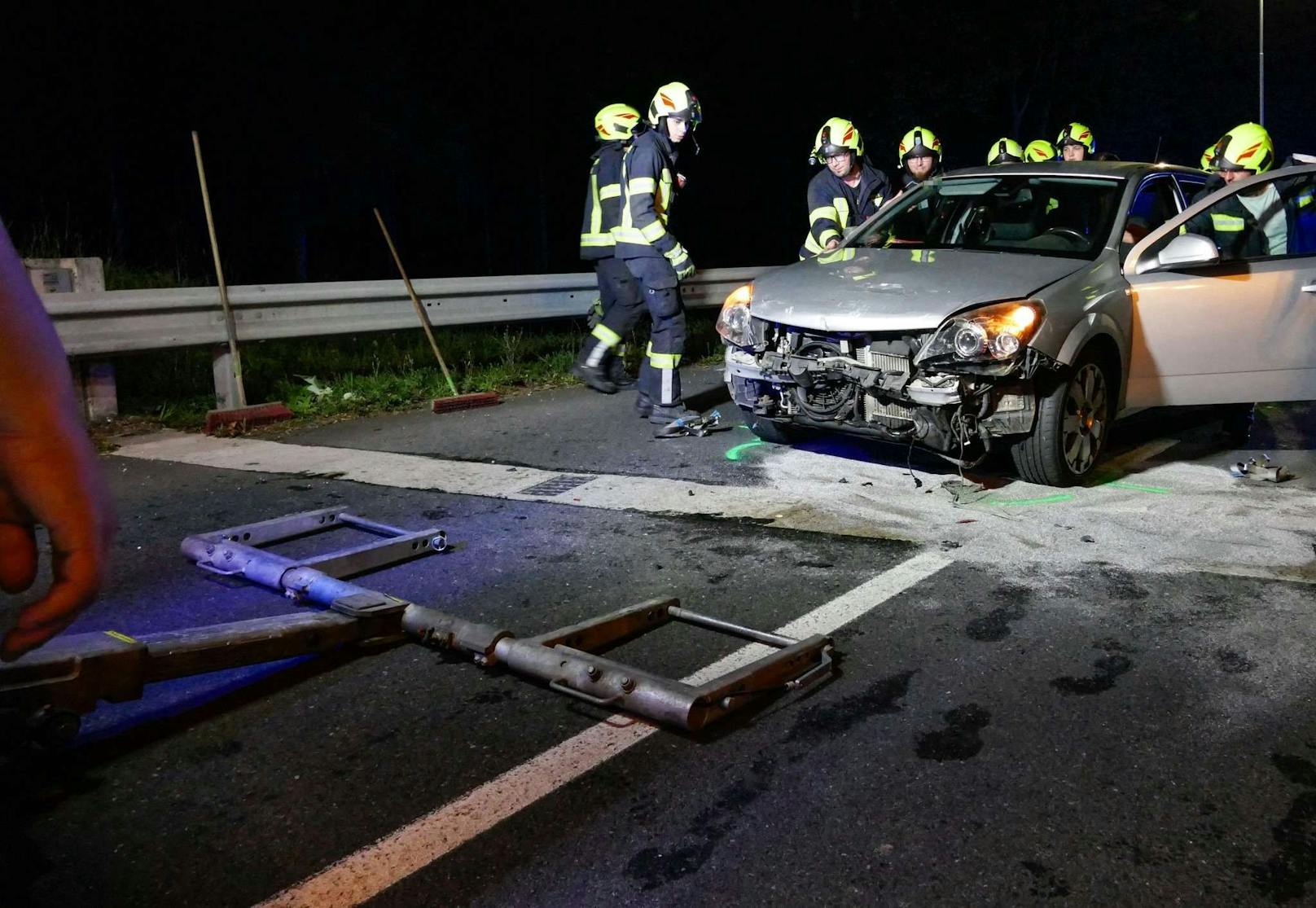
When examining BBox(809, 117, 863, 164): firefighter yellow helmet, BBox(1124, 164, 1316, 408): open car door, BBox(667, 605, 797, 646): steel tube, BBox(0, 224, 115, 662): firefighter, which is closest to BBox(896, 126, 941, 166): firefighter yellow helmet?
BBox(809, 117, 863, 164): firefighter yellow helmet

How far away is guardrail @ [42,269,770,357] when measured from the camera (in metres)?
7.36

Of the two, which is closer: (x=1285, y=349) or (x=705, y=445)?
(x=1285, y=349)

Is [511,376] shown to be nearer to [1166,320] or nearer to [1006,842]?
[1166,320]

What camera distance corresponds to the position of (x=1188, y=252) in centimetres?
569

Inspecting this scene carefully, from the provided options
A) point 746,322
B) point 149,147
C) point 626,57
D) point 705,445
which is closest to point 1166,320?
point 746,322

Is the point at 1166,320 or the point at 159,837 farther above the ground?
the point at 1166,320

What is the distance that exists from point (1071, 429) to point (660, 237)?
3076mm

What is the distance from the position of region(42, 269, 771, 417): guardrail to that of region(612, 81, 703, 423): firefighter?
85.4 inches

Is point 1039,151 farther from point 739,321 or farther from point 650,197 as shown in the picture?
point 739,321

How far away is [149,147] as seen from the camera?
23.7m

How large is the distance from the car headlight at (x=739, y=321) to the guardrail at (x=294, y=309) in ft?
11.6

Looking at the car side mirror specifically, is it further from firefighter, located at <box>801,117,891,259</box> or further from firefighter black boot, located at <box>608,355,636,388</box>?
firefighter black boot, located at <box>608,355,636,388</box>

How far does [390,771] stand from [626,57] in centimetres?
2139

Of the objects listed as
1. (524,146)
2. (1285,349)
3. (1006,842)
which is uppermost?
(524,146)
